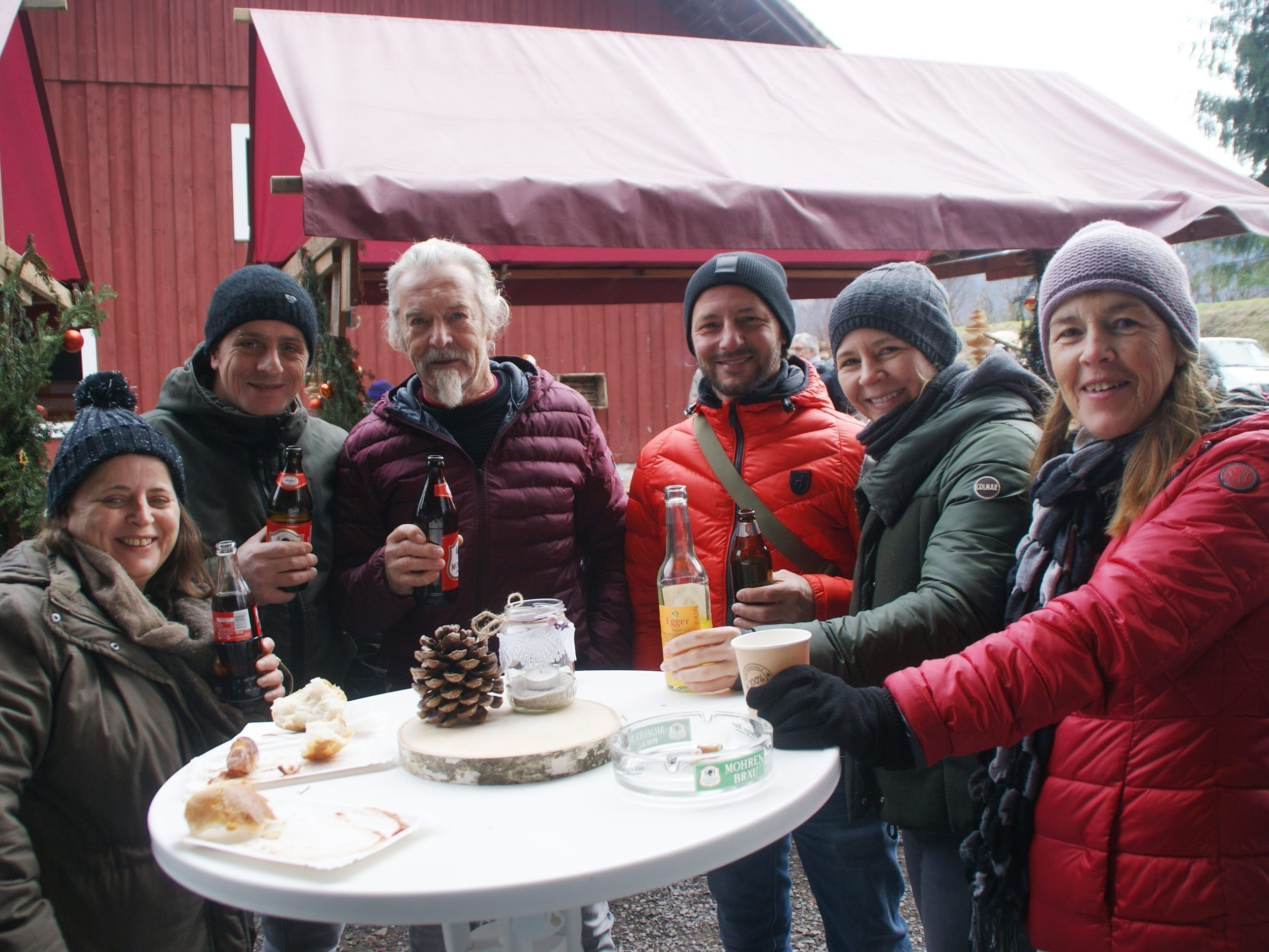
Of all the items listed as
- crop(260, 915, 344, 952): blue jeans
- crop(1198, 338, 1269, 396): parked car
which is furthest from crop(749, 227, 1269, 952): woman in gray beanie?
crop(1198, 338, 1269, 396): parked car

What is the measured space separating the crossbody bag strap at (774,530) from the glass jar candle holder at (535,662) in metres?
0.92

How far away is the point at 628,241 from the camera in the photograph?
3545 mm

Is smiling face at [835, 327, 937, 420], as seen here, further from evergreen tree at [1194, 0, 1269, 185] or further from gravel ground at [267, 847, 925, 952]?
evergreen tree at [1194, 0, 1269, 185]

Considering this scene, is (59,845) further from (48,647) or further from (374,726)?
(374,726)

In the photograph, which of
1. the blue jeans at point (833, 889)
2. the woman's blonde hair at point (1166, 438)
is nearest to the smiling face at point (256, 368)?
the blue jeans at point (833, 889)

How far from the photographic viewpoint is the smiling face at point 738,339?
2633 millimetres

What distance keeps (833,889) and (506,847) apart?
1.48m

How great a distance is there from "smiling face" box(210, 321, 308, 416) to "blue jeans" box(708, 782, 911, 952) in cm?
198

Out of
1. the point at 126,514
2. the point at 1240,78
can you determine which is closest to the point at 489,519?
the point at 126,514

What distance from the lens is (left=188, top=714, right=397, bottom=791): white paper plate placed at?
1575 millimetres

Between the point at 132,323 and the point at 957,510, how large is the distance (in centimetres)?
1003

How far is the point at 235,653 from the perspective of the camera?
6.61ft

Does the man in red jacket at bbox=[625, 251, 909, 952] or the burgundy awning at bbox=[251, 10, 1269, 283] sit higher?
the burgundy awning at bbox=[251, 10, 1269, 283]

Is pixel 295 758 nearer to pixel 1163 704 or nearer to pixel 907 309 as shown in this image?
pixel 1163 704
